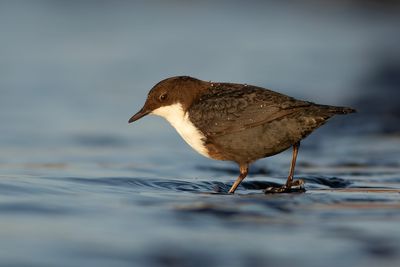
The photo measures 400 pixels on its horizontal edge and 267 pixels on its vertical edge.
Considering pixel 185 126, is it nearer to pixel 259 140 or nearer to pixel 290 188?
pixel 259 140

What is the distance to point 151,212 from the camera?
710 cm

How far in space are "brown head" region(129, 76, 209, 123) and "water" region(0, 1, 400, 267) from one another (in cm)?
76

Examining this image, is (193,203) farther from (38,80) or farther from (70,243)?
(38,80)

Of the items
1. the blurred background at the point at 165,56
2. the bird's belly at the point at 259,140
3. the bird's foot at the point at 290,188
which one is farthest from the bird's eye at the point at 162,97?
the blurred background at the point at 165,56

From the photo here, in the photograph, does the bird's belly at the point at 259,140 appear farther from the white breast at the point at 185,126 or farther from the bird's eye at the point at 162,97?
the bird's eye at the point at 162,97

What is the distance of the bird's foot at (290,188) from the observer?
8406 mm

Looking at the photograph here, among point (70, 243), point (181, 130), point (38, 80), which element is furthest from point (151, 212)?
point (38, 80)

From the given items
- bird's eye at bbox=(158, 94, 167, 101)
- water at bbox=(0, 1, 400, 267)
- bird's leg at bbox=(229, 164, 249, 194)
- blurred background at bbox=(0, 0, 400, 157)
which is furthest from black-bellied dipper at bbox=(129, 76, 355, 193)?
blurred background at bbox=(0, 0, 400, 157)

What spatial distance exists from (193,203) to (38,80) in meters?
9.87

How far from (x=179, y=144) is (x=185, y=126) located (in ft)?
11.8

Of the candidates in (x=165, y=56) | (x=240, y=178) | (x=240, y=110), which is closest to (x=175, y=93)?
(x=240, y=110)

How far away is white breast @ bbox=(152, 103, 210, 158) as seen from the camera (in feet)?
28.1

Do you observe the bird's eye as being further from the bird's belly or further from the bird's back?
the bird's belly

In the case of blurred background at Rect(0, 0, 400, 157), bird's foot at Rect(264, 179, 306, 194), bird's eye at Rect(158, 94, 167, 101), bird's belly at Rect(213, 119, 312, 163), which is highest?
blurred background at Rect(0, 0, 400, 157)
